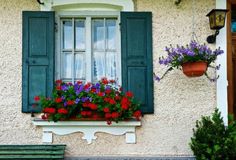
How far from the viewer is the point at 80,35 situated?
19.4ft

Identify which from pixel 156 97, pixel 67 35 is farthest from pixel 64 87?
pixel 156 97

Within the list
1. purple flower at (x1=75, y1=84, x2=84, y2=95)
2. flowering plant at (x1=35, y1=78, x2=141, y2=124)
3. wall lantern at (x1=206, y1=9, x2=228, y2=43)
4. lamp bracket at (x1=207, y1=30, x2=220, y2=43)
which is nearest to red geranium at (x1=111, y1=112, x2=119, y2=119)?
flowering plant at (x1=35, y1=78, x2=141, y2=124)

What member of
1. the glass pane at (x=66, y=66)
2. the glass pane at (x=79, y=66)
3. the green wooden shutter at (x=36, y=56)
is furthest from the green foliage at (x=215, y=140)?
the green wooden shutter at (x=36, y=56)

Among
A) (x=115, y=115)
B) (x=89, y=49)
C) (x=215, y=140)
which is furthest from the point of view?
(x=89, y=49)

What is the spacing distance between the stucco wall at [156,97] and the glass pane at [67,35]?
0.55 m

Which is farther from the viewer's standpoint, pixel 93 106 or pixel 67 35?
pixel 67 35

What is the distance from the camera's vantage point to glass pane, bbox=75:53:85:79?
5824mm

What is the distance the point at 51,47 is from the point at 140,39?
4.41 feet

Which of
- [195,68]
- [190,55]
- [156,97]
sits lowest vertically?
[156,97]

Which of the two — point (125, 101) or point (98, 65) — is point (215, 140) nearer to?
point (125, 101)

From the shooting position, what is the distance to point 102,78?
5781 millimetres

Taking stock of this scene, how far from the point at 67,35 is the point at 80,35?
21 cm

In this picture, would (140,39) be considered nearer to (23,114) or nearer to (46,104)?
(46,104)

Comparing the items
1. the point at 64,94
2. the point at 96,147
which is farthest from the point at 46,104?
the point at 96,147
